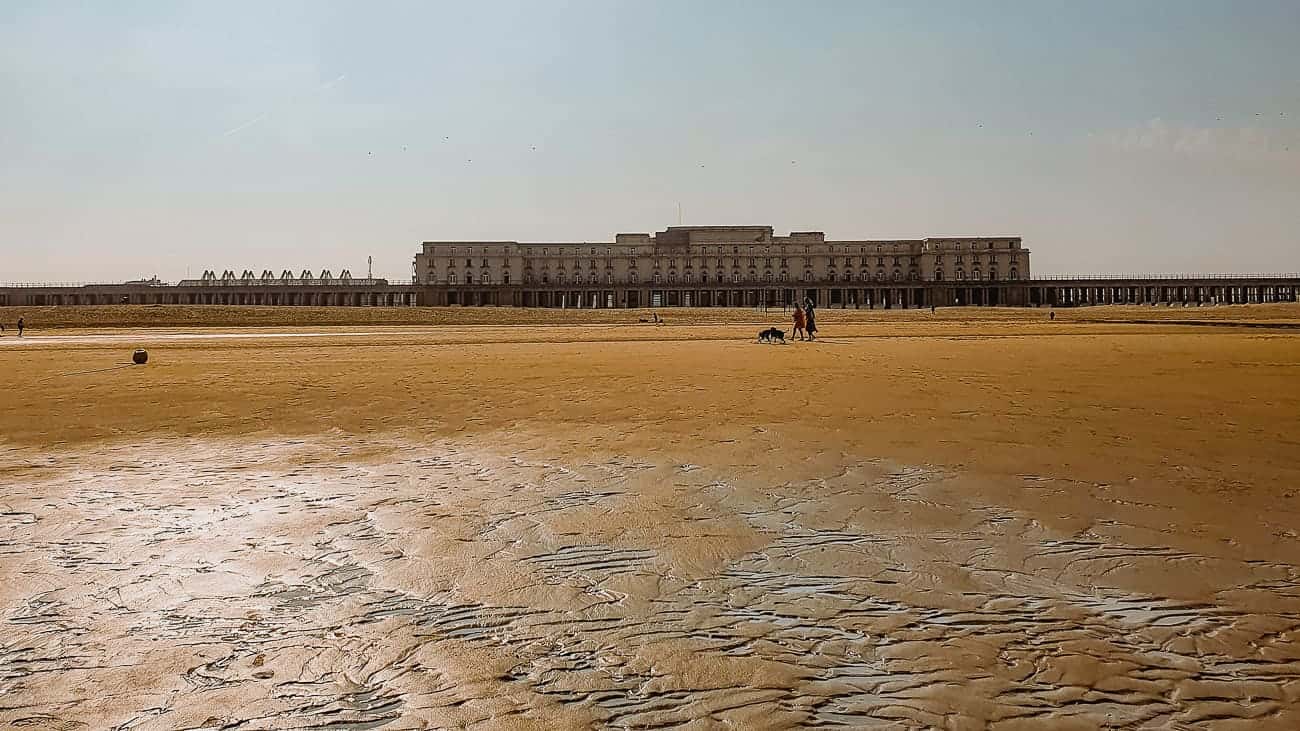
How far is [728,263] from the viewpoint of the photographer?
129m

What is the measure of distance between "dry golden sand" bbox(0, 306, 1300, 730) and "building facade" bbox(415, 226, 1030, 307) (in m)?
116

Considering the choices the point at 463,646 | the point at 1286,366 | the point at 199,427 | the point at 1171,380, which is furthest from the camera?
the point at 1286,366

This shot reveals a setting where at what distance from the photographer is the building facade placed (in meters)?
126

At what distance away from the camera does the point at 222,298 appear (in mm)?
120062

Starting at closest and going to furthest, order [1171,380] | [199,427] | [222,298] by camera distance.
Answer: [199,427] < [1171,380] < [222,298]

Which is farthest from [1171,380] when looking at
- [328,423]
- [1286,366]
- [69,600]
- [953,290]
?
[953,290]

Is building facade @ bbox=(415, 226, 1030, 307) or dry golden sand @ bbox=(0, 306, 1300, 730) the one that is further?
building facade @ bbox=(415, 226, 1030, 307)

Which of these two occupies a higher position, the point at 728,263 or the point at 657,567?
the point at 728,263

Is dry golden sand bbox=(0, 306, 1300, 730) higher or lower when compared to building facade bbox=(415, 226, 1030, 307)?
lower

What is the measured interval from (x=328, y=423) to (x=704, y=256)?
12004cm

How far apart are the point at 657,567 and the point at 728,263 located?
4966 inches

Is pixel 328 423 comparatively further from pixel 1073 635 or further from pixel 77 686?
pixel 1073 635

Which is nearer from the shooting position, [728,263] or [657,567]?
[657,567]

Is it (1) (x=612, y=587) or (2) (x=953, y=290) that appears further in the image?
(2) (x=953, y=290)
